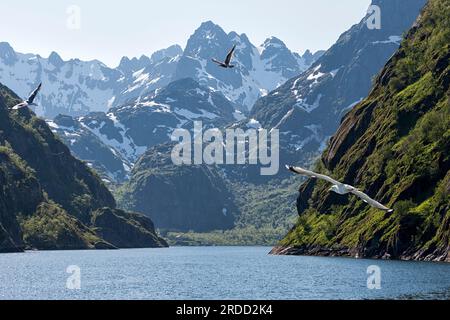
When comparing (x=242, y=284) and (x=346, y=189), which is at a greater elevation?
(x=346, y=189)

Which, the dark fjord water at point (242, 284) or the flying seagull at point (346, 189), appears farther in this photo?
the dark fjord water at point (242, 284)

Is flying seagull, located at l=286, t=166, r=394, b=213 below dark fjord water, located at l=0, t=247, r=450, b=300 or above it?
above

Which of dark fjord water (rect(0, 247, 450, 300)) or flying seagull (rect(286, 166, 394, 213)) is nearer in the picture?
flying seagull (rect(286, 166, 394, 213))

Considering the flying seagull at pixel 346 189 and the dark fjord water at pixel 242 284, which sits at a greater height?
the flying seagull at pixel 346 189

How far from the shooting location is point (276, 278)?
540ft

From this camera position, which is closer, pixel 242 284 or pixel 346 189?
pixel 346 189
